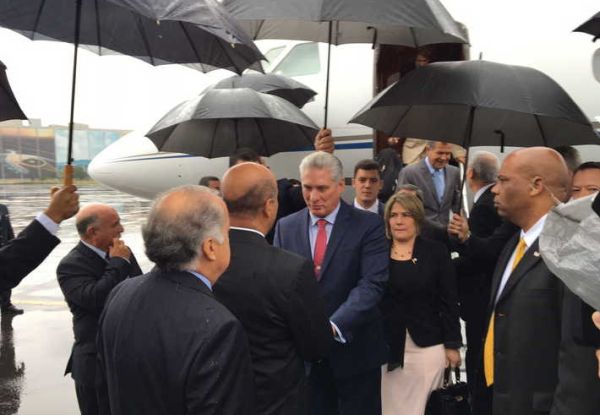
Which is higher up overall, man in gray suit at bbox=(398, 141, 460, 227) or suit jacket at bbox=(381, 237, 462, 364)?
man in gray suit at bbox=(398, 141, 460, 227)

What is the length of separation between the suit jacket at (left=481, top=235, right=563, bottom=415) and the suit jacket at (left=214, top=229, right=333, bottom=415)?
Answer: 835mm

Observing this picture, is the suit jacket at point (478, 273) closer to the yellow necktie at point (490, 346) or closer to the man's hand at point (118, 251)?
the yellow necktie at point (490, 346)

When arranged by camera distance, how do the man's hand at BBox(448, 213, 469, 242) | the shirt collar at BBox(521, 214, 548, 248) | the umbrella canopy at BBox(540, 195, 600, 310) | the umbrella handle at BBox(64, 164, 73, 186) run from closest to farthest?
1. the umbrella canopy at BBox(540, 195, 600, 310)
2. the shirt collar at BBox(521, 214, 548, 248)
3. the umbrella handle at BBox(64, 164, 73, 186)
4. the man's hand at BBox(448, 213, 469, 242)

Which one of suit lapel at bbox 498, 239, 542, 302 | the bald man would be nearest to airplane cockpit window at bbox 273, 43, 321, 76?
the bald man

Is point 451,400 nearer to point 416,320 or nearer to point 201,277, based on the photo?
point 416,320

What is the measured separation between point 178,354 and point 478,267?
278cm

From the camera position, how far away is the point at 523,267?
267 centimetres

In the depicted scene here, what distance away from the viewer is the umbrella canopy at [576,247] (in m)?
1.48

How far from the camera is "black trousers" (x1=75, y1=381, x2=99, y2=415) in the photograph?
3537 mm

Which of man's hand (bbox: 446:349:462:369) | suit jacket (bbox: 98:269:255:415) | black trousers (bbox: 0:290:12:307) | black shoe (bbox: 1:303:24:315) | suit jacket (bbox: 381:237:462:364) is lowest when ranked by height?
black shoe (bbox: 1:303:24:315)

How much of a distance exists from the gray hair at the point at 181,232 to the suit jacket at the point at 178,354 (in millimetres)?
58

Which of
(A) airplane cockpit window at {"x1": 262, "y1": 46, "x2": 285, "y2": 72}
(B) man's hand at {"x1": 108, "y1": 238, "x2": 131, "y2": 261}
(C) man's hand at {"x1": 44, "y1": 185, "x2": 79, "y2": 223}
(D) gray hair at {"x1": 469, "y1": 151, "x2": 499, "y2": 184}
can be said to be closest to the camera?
(C) man's hand at {"x1": 44, "y1": 185, "x2": 79, "y2": 223}

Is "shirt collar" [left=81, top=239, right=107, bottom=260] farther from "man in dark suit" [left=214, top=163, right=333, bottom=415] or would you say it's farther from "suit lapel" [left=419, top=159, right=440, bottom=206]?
"suit lapel" [left=419, top=159, right=440, bottom=206]

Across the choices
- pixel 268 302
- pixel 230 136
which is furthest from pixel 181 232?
pixel 230 136
